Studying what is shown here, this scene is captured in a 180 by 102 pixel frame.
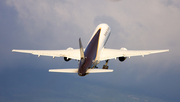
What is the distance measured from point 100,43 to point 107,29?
870cm

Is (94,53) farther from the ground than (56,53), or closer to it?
closer to it

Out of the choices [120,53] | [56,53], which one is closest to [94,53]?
[120,53]

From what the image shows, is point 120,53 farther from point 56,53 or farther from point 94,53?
point 56,53

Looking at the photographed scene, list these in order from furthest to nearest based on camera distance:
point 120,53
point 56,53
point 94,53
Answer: point 120,53 < point 56,53 < point 94,53

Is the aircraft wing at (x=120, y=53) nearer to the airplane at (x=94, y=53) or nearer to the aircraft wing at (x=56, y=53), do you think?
the airplane at (x=94, y=53)

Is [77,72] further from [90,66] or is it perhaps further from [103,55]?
[103,55]

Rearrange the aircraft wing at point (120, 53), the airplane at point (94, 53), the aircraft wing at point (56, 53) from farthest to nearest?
the aircraft wing at point (56, 53)
the aircraft wing at point (120, 53)
the airplane at point (94, 53)

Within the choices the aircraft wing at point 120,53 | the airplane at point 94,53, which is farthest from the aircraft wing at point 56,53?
the aircraft wing at point 120,53

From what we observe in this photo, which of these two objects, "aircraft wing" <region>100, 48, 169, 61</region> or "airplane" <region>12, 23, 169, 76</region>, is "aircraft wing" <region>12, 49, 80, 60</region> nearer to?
"airplane" <region>12, 23, 169, 76</region>

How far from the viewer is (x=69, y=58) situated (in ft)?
191

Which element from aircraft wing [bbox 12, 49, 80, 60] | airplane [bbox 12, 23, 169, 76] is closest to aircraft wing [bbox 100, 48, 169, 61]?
airplane [bbox 12, 23, 169, 76]

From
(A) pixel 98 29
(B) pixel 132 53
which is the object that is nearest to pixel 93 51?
(B) pixel 132 53

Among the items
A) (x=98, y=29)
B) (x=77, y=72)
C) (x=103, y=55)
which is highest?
(x=98, y=29)

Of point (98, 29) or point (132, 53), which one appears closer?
point (132, 53)
